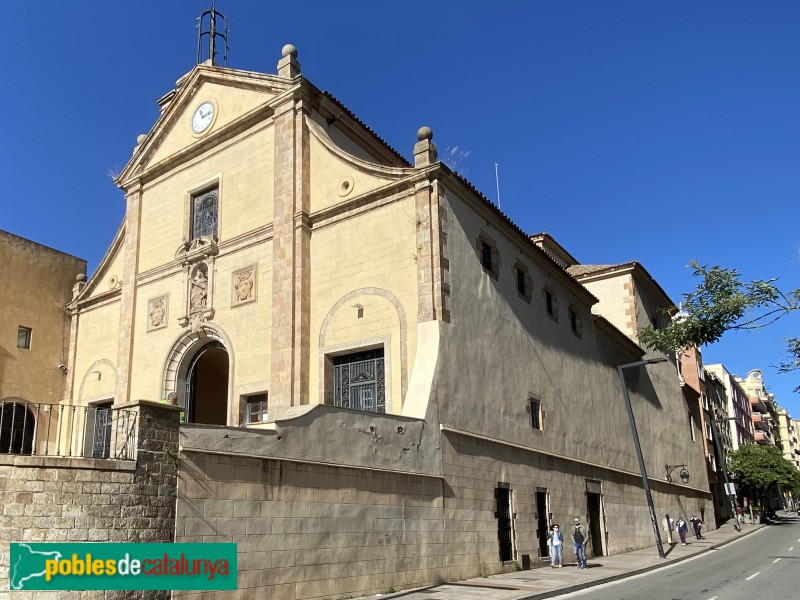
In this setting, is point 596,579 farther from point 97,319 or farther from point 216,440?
point 97,319

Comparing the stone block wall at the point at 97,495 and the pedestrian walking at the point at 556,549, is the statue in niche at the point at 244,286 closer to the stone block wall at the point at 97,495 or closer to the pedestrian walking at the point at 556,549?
the stone block wall at the point at 97,495

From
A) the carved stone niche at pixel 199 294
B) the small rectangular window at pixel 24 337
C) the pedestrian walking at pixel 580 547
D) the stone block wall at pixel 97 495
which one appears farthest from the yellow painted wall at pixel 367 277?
the small rectangular window at pixel 24 337

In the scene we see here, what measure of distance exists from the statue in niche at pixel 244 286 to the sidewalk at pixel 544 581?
9817mm

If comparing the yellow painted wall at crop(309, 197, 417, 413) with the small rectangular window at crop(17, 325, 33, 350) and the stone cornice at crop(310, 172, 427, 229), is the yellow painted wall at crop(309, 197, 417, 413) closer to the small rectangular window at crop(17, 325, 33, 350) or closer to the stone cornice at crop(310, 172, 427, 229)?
the stone cornice at crop(310, 172, 427, 229)

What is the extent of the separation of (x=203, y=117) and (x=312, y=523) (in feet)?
52.4

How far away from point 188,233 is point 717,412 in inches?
2100

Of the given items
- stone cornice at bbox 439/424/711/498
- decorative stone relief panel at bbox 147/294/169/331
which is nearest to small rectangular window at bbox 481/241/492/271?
stone cornice at bbox 439/424/711/498

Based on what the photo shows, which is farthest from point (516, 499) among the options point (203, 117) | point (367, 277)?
point (203, 117)

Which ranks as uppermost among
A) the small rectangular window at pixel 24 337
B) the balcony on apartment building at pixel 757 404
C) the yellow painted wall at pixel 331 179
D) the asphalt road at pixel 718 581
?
the balcony on apartment building at pixel 757 404

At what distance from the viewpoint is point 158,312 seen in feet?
77.6

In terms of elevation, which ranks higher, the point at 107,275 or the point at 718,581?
the point at 107,275

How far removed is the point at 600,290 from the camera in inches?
1419

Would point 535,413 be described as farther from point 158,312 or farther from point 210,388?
point 158,312

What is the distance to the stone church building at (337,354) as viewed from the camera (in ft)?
44.1
